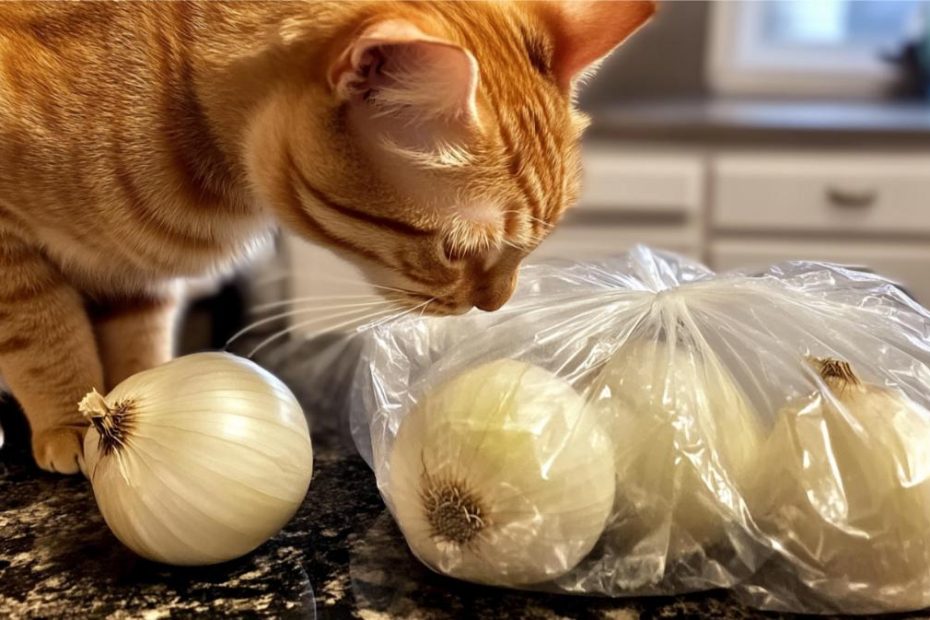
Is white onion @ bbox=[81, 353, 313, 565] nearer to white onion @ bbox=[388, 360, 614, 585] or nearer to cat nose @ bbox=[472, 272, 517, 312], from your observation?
white onion @ bbox=[388, 360, 614, 585]

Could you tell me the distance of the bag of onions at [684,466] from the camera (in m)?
0.51

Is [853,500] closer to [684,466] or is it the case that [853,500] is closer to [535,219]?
[684,466]

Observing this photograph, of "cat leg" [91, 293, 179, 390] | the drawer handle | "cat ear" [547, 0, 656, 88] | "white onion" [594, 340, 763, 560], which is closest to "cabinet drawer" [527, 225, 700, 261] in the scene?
the drawer handle

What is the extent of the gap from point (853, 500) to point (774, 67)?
2.63 metres

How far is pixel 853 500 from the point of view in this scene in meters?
0.51

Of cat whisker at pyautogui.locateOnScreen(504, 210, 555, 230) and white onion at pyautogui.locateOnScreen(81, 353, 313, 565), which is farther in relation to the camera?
cat whisker at pyautogui.locateOnScreen(504, 210, 555, 230)

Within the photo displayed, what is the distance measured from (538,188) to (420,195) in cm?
11

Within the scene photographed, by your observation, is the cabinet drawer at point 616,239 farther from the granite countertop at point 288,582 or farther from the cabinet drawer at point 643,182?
the granite countertop at point 288,582

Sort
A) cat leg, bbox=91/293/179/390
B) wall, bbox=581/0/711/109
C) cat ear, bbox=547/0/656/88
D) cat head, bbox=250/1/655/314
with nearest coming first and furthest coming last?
cat head, bbox=250/1/655/314 → cat ear, bbox=547/0/656/88 → cat leg, bbox=91/293/179/390 → wall, bbox=581/0/711/109

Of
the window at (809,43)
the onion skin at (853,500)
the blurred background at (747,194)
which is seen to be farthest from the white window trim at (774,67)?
the onion skin at (853,500)

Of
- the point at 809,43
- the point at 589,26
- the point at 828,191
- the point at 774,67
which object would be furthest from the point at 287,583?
the point at 809,43

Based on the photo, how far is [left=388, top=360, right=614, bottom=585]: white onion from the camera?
1.70 feet

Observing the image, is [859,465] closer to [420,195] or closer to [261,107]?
[420,195]

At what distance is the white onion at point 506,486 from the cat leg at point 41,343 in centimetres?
42
